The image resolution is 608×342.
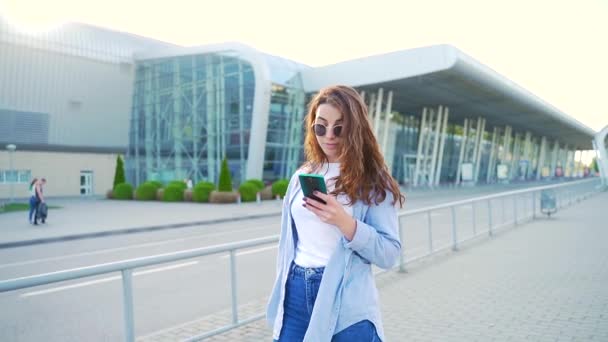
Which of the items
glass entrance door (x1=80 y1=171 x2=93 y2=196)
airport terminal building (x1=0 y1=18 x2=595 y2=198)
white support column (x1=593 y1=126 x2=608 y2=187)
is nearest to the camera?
airport terminal building (x1=0 y1=18 x2=595 y2=198)

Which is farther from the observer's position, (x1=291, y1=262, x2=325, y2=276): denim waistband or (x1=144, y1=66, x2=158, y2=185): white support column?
(x1=144, y1=66, x2=158, y2=185): white support column

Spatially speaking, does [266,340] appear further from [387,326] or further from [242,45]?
[242,45]

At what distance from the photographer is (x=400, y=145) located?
49812 millimetres

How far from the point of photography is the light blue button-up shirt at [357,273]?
1.87 meters

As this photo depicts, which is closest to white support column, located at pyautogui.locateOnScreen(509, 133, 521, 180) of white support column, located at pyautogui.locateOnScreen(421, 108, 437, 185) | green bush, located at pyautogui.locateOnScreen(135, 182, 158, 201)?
white support column, located at pyautogui.locateOnScreen(421, 108, 437, 185)

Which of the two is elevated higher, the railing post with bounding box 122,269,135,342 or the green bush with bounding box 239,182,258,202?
the railing post with bounding box 122,269,135,342

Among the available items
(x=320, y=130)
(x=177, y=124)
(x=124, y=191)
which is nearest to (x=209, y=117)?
(x=177, y=124)

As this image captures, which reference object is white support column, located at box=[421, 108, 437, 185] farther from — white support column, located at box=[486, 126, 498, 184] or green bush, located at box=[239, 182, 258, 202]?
green bush, located at box=[239, 182, 258, 202]

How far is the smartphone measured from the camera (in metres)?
1.75

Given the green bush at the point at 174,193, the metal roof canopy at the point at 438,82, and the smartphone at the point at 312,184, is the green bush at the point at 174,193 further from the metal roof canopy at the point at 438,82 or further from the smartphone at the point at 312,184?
the smartphone at the point at 312,184

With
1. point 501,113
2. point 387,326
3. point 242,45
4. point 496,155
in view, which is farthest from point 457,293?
point 496,155

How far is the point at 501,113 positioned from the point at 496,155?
64.0ft

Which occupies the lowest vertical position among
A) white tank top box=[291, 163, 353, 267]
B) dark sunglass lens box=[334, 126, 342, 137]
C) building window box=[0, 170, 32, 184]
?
building window box=[0, 170, 32, 184]

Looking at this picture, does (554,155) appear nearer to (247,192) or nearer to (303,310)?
(247,192)
